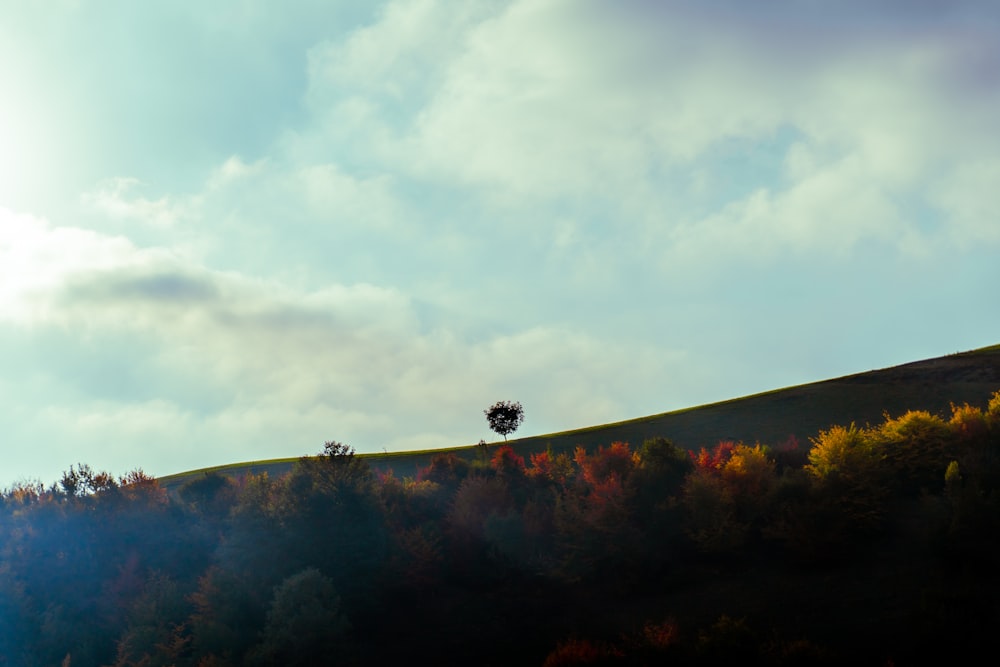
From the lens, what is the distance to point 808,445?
4709 cm

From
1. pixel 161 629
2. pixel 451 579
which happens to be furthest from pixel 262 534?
pixel 451 579

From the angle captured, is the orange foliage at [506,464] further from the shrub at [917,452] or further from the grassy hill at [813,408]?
the shrub at [917,452]

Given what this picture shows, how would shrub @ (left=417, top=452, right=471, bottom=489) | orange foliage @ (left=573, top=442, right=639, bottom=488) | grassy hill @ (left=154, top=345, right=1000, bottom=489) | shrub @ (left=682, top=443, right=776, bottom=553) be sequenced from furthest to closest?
grassy hill @ (left=154, top=345, right=1000, bottom=489), shrub @ (left=417, top=452, right=471, bottom=489), orange foliage @ (left=573, top=442, right=639, bottom=488), shrub @ (left=682, top=443, right=776, bottom=553)

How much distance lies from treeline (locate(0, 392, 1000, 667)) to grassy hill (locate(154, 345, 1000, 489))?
1564 centimetres

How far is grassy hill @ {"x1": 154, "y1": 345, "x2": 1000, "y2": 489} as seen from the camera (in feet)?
174

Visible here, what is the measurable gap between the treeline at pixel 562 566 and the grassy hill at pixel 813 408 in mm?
15636

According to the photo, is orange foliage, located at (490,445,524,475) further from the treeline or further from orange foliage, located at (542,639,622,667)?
orange foliage, located at (542,639,622,667)

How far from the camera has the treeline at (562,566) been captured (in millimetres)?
23875

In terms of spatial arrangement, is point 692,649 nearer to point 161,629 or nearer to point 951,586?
point 951,586

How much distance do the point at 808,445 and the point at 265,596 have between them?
33901mm

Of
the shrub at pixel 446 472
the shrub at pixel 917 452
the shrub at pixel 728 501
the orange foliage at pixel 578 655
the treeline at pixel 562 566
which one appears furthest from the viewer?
the shrub at pixel 446 472

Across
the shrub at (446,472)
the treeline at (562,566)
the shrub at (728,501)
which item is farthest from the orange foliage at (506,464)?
the shrub at (728,501)

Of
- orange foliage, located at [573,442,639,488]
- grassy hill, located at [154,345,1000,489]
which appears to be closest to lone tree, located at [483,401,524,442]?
grassy hill, located at [154,345,1000,489]

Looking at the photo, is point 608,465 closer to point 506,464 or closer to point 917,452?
point 506,464
